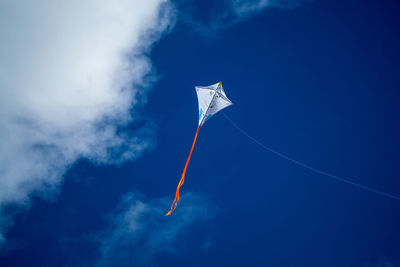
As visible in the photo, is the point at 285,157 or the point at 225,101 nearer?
the point at 225,101

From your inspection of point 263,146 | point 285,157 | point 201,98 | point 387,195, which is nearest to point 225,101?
point 201,98

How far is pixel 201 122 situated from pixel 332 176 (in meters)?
13.8

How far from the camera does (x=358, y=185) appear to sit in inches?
835

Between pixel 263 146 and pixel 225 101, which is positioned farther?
pixel 263 146

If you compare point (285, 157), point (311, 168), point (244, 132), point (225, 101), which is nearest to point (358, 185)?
point (311, 168)

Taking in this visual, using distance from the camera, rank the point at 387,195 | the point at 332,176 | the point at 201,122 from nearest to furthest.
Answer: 1. the point at 201,122
2. the point at 387,195
3. the point at 332,176

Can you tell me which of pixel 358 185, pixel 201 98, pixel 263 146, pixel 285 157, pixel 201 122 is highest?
pixel 201 98

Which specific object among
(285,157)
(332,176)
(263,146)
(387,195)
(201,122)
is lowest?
(387,195)

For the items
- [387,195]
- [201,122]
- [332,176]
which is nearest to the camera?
[201,122]

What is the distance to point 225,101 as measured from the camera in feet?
63.7

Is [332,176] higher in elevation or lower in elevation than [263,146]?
lower

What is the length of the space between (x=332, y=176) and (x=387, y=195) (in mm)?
4520

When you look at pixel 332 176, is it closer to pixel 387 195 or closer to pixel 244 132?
pixel 387 195

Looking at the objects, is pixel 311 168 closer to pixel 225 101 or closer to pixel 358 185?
pixel 358 185
